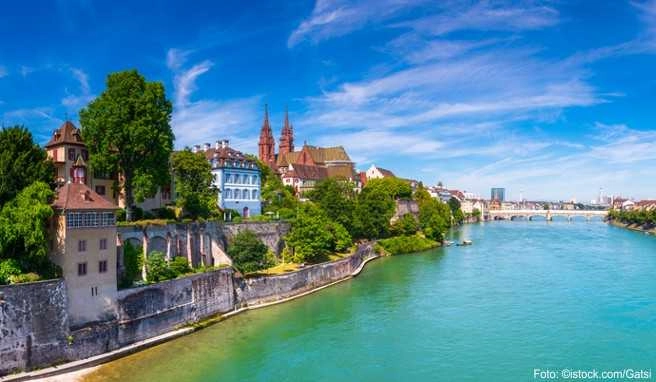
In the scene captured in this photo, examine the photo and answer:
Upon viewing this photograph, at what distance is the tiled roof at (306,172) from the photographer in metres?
69.9

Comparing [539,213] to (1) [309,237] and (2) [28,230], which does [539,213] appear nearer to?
(1) [309,237]

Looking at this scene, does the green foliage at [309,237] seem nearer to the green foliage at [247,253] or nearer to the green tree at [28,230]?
the green foliage at [247,253]

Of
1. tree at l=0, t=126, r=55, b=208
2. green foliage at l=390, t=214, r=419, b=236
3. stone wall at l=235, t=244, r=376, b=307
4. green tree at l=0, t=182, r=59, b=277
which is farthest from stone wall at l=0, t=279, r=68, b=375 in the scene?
green foliage at l=390, t=214, r=419, b=236

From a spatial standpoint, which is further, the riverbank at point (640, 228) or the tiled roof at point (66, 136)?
the riverbank at point (640, 228)

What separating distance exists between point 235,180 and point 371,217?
17.1 meters

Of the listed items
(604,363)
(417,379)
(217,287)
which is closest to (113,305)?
(217,287)

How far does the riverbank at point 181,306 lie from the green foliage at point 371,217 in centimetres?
1585

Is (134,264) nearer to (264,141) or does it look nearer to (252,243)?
(252,243)

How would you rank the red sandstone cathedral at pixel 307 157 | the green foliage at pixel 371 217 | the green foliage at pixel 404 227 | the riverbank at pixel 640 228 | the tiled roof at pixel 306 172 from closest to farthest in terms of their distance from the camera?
the green foliage at pixel 371 217, the green foliage at pixel 404 227, the tiled roof at pixel 306 172, the red sandstone cathedral at pixel 307 157, the riverbank at pixel 640 228

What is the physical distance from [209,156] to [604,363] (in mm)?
32236

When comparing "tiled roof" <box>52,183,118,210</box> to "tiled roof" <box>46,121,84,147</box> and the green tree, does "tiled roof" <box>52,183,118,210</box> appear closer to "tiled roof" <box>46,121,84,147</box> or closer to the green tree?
the green tree


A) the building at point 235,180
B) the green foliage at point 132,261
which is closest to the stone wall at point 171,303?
the green foliage at point 132,261

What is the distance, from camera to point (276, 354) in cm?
2159

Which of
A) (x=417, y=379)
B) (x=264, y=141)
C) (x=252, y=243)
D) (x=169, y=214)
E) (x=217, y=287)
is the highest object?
(x=264, y=141)
